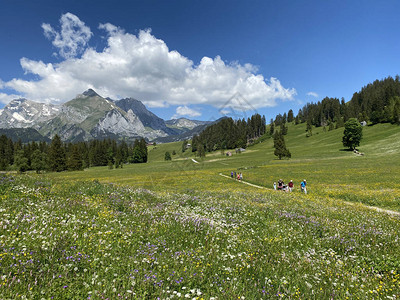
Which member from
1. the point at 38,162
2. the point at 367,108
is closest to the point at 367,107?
the point at 367,108

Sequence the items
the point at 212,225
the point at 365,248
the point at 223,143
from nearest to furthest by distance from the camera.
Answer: the point at 365,248
the point at 212,225
the point at 223,143

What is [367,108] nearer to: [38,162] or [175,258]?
[175,258]

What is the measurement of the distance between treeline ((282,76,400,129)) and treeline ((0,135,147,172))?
487 ft

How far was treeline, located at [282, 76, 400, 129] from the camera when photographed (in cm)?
11934

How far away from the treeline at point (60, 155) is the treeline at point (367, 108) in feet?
487

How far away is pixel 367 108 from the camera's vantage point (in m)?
143

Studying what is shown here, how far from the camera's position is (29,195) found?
367 inches

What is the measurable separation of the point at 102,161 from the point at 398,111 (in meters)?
175

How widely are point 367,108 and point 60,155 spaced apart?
191m

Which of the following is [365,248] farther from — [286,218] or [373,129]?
[373,129]

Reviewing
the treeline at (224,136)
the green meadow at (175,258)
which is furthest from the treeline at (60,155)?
the green meadow at (175,258)

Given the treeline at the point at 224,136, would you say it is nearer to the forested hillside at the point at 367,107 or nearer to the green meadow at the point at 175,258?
the forested hillside at the point at 367,107

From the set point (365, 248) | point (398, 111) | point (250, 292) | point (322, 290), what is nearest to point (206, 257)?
point (250, 292)

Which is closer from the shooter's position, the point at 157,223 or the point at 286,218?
the point at 157,223
